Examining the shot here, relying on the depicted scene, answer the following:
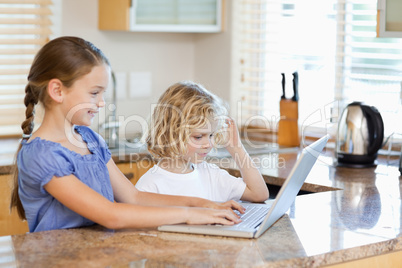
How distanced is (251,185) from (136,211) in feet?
1.71

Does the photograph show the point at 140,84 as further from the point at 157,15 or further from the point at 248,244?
the point at 248,244

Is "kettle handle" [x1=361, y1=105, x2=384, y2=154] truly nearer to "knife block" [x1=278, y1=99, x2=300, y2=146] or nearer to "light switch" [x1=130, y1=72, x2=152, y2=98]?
"knife block" [x1=278, y1=99, x2=300, y2=146]

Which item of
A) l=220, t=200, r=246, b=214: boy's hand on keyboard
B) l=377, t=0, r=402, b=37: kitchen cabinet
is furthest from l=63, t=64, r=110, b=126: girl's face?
l=377, t=0, r=402, b=37: kitchen cabinet

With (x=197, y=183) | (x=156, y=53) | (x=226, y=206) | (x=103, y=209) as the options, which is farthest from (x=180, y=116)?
(x=156, y=53)

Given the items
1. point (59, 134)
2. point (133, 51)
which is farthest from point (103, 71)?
point (133, 51)

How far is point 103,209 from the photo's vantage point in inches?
56.9

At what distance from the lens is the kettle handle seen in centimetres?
245

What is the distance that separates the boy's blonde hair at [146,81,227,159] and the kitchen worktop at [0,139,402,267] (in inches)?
13.7

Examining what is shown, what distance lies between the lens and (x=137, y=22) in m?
2.96

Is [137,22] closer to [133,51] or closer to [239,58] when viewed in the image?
[133,51]

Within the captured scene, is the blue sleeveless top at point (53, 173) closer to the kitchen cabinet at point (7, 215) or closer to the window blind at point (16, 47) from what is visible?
the kitchen cabinet at point (7, 215)

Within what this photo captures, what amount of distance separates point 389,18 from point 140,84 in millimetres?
1375

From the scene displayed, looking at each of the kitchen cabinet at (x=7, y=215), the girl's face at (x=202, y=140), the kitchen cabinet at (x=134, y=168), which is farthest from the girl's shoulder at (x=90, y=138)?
the kitchen cabinet at (x=134, y=168)

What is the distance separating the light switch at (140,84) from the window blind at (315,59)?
45cm
